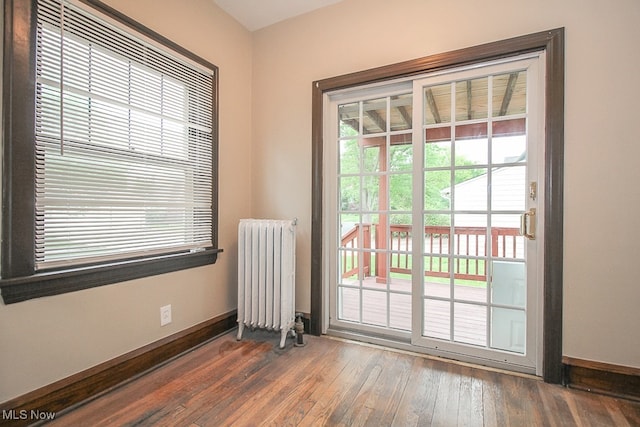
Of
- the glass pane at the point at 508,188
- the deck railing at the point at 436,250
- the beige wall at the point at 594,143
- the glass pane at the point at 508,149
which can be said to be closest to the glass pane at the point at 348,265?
the deck railing at the point at 436,250

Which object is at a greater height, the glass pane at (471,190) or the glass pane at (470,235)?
the glass pane at (471,190)

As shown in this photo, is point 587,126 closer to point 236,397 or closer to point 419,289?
point 419,289

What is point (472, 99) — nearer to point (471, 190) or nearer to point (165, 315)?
point (471, 190)

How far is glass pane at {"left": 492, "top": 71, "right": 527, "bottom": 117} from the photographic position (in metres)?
1.91

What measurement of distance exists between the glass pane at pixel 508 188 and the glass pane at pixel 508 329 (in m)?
0.68

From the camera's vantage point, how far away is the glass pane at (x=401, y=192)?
223 centimetres

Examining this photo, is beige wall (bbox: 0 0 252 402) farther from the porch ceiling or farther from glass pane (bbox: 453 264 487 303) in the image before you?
glass pane (bbox: 453 264 487 303)

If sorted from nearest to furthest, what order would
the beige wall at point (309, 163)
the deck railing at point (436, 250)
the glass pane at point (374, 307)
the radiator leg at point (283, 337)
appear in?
the beige wall at point (309, 163) → the deck railing at point (436, 250) → the radiator leg at point (283, 337) → the glass pane at point (374, 307)

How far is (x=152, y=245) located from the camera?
194 centimetres

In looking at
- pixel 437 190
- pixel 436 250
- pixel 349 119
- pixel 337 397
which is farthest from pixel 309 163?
→ pixel 337 397

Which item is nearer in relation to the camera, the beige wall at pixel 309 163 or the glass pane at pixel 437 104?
the beige wall at pixel 309 163

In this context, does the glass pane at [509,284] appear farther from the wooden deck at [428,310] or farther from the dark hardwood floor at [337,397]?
the dark hardwood floor at [337,397]

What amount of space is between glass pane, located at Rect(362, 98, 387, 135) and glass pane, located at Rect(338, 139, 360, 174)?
14cm

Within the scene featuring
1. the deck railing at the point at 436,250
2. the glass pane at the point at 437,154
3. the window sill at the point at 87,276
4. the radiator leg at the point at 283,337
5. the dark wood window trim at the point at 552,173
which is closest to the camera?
the window sill at the point at 87,276
